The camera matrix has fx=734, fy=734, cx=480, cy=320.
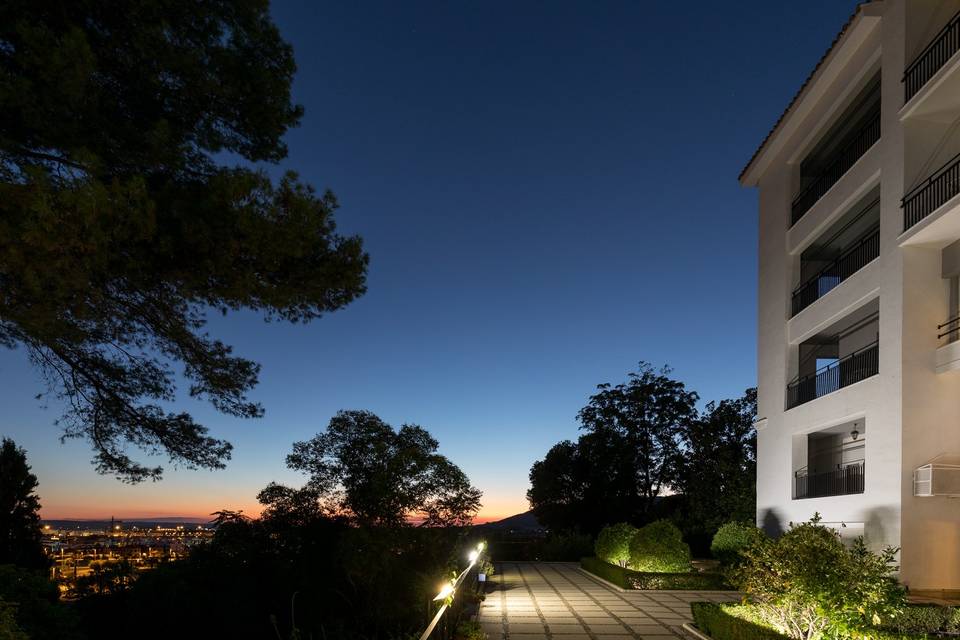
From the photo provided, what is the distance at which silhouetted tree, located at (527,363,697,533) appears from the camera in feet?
121

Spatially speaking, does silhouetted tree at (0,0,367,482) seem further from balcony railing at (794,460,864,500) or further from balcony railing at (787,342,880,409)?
balcony railing at (794,460,864,500)

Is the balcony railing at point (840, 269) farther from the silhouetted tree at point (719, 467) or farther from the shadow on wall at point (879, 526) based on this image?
the silhouetted tree at point (719, 467)

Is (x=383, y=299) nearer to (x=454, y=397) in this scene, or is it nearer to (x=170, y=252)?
(x=454, y=397)

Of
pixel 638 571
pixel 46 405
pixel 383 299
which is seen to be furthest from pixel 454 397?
pixel 46 405

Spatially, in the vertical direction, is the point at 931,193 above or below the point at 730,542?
above

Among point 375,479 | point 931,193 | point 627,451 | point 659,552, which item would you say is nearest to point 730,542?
point 659,552

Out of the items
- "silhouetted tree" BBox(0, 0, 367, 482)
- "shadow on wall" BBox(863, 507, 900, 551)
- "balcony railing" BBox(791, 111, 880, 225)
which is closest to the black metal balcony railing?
"shadow on wall" BBox(863, 507, 900, 551)

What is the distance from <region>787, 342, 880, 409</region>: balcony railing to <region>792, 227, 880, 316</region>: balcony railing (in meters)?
1.84

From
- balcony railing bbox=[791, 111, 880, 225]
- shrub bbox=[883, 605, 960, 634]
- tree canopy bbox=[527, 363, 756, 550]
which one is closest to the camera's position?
shrub bbox=[883, 605, 960, 634]

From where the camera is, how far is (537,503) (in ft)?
131

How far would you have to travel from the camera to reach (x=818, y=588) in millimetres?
8320

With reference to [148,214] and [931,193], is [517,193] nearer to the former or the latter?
[931,193]

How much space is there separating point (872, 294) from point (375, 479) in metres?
11.4

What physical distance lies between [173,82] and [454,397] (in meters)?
25.2
